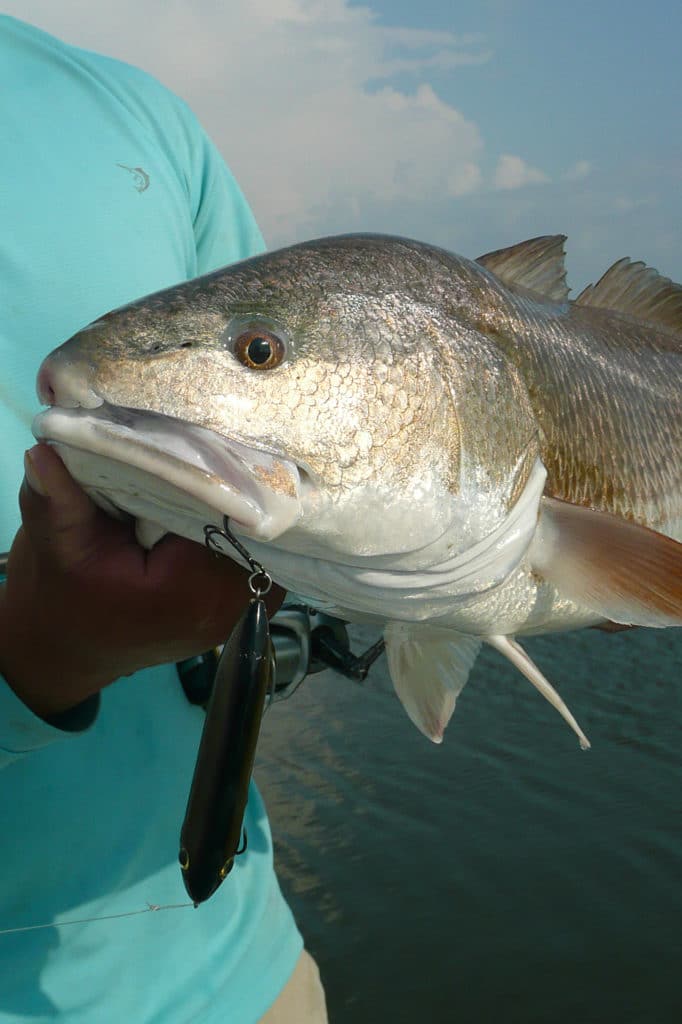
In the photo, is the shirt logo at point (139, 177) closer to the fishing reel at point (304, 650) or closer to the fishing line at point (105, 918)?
the fishing reel at point (304, 650)

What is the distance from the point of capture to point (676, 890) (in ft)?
15.2

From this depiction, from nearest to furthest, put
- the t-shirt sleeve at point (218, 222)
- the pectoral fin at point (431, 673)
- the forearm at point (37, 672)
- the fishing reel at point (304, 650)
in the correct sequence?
the forearm at point (37, 672) → the pectoral fin at point (431, 673) → the fishing reel at point (304, 650) → the t-shirt sleeve at point (218, 222)

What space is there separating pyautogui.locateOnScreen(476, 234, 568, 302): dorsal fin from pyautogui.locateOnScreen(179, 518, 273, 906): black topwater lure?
1117 mm

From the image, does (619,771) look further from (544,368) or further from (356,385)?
(356,385)

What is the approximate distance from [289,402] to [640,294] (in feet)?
4.31

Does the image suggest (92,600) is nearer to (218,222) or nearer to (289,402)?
(289,402)

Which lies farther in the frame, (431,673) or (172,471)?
(431,673)

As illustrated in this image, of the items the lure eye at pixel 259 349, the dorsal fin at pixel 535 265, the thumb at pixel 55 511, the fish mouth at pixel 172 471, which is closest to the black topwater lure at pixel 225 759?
the fish mouth at pixel 172 471

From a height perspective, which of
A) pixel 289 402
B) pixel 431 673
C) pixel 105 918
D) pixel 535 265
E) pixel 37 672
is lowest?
pixel 105 918

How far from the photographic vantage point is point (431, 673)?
1856mm

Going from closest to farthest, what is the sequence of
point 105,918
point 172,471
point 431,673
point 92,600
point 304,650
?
1. point 172,471
2. point 92,600
3. point 105,918
4. point 431,673
5. point 304,650

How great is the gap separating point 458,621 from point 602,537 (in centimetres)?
30

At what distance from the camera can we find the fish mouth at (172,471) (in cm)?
108

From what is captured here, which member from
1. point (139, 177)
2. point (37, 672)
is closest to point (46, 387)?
point (37, 672)
